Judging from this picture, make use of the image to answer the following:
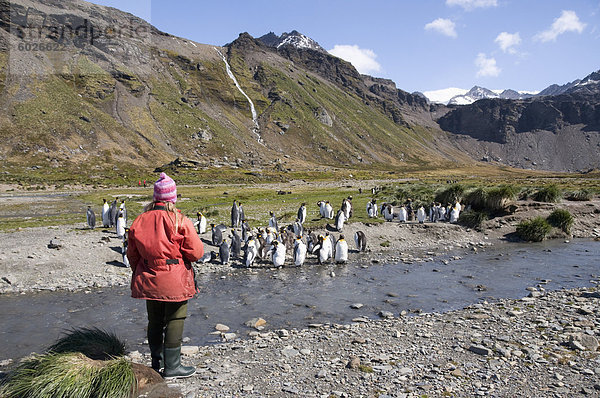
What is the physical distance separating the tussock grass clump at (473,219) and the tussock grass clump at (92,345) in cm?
2245

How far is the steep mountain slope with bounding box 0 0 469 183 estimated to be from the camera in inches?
3575

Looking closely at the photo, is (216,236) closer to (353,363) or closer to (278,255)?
(278,255)

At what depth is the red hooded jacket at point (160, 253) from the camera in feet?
16.7

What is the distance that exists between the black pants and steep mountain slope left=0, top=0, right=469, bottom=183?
260 feet

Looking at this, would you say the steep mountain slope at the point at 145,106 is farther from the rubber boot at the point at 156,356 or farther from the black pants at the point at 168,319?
the black pants at the point at 168,319

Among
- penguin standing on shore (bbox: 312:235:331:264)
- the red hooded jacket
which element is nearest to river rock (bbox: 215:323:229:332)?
the red hooded jacket

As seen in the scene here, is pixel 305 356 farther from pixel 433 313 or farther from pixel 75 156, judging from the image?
pixel 75 156

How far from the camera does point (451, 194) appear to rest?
1121 inches

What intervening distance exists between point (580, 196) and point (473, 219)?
388 inches

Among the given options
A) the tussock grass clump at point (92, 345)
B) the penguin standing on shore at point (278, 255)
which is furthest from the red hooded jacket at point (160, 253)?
the penguin standing on shore at point (278, 255)

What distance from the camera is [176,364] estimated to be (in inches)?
225

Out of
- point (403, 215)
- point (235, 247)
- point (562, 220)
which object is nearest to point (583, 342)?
point (235, 247)

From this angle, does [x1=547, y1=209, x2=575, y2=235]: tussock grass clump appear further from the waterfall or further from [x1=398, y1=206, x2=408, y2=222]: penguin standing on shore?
the waterfall

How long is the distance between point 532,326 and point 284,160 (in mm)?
121652
